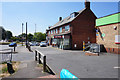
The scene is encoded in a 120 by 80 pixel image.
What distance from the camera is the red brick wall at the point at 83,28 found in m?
22.7

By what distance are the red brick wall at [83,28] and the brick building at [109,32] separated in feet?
20.0

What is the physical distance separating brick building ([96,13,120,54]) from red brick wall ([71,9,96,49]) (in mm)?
6084

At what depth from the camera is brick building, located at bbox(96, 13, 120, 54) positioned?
13.6 meters

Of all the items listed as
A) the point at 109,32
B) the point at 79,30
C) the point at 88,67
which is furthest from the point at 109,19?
the point at 88,67

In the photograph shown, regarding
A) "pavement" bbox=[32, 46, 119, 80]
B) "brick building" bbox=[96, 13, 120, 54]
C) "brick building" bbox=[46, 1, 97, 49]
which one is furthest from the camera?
"brick building" bbox=[46, 1, 97, 49]

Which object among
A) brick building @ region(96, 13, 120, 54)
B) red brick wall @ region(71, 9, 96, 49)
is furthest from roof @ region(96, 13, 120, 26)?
red brick wall @ region(71, 9, 96, 49)

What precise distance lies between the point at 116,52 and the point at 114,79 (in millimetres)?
10406

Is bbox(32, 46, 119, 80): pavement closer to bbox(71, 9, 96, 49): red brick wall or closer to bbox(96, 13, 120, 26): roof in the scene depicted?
bbox(96, 13, 120, 26): roof

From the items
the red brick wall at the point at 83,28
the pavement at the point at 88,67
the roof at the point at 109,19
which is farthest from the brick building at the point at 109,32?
the red brick wall at the point at 83,28

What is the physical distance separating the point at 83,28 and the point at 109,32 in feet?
29.4

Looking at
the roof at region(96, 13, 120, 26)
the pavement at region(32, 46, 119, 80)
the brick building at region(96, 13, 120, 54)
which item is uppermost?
the roof at region(96, 13, 120, 26)

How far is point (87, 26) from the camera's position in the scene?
945 inches

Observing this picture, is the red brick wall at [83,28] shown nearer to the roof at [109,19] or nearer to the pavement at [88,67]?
the roof at [109,19]

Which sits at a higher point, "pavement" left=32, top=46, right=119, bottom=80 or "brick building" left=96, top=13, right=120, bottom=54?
"brick building" left=96, top=13, right=120, bottom=54
